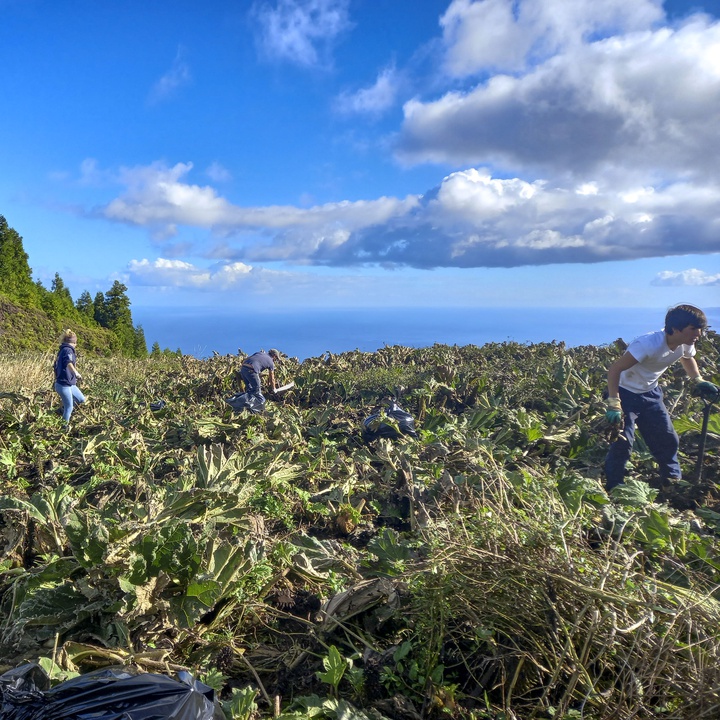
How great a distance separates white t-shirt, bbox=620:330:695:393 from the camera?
5199 mm

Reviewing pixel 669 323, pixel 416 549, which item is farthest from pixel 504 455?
pixel 416 549

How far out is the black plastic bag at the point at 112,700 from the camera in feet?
6.07

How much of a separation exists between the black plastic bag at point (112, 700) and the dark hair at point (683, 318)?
4.76 metres

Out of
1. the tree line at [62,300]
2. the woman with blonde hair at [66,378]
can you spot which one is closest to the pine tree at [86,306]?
the tree line at [62,300]

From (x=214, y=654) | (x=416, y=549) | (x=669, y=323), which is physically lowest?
(x=214, y=654)

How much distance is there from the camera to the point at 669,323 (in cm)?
519

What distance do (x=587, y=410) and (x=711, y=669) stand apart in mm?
5122

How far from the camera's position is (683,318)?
5102 millimetres

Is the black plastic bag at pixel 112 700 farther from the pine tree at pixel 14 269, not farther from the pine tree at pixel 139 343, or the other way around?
the pine tree at pixel 14 269

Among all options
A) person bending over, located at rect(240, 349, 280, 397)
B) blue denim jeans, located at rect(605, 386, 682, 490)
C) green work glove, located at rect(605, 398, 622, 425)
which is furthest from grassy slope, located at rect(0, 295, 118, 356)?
green work glove, located at rect(605, 398, 622, 425)

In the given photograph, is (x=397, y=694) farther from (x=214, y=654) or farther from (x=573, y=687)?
(x=214, y=654)

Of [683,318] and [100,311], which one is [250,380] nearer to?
[683,318]

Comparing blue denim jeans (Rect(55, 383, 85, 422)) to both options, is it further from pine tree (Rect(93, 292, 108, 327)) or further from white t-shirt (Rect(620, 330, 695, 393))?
pine tree (Rect(93, 292, 108, 327))

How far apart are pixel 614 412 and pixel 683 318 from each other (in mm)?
1012
